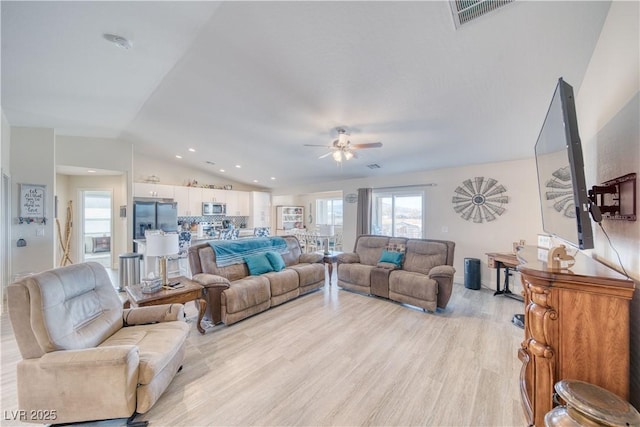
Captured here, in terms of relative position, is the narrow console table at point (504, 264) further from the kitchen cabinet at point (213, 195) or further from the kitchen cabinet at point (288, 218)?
the kitchen cabinet at point (213, 195)

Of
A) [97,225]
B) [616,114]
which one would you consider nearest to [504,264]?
[616,114]

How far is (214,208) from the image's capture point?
742cm

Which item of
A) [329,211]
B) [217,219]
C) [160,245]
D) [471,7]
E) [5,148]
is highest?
[471,7]

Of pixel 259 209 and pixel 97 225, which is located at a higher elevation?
pixel 259 209

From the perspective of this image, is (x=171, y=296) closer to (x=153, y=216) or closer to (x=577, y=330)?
(x=577, y=330)

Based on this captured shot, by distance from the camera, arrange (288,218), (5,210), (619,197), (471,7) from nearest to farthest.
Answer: (619,197)
(471,7)
(5,210)
(288,218)

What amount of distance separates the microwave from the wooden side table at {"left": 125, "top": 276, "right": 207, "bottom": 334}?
474cm

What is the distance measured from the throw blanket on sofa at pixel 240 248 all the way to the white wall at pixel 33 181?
9.91 feet

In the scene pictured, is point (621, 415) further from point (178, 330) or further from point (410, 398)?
point (178, 330)

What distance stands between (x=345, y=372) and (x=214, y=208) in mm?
6541

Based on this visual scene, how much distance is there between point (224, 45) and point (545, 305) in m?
3.26

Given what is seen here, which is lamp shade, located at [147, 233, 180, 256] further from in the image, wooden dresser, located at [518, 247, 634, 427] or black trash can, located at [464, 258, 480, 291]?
black trash can, located at [464, 258, 480, 291]

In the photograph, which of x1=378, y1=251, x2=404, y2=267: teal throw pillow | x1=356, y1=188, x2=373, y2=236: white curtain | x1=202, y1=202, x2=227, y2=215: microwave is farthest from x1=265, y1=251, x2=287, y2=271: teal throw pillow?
x1=202, y1=202, x2=227, y2=215: microwave

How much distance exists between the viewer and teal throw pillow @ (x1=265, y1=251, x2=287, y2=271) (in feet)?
13.0
